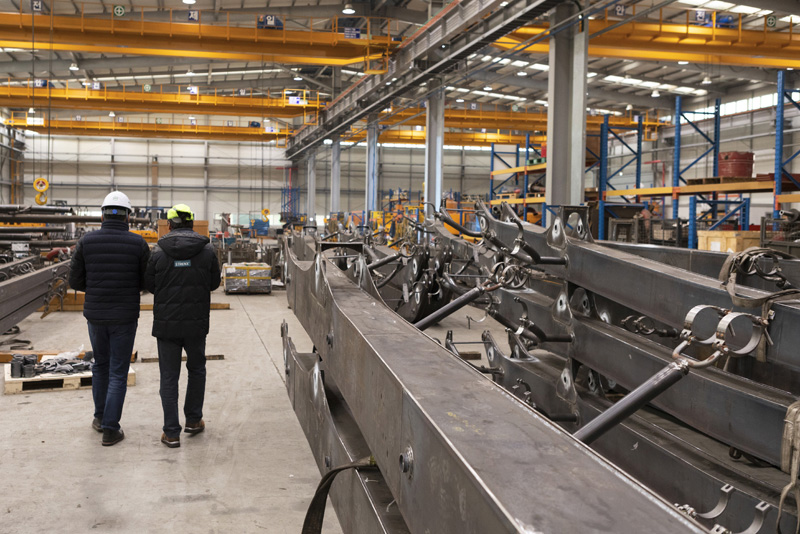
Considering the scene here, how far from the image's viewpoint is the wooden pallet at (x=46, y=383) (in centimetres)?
498

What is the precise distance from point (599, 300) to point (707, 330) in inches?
56.2

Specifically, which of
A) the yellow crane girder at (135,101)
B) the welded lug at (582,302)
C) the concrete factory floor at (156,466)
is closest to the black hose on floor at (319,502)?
the concrete factory floor at (156,466)

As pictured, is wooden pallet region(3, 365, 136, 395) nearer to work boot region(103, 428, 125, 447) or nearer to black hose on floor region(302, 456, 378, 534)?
work boot region(103, 428, 125, 447)

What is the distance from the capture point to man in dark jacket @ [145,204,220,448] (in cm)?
390

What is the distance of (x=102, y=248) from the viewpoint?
3.95 m

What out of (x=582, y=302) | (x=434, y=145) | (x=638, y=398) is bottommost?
(x=638, y=398)

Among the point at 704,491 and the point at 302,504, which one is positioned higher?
the point at 704,491

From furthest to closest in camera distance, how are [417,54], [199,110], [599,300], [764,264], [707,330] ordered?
[199,110]
[417,54]
[599,300]
[764,264]
[707,330]

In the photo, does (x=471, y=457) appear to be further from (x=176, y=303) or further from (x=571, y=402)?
(x=176, y=303)

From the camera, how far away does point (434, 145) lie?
13891 mm

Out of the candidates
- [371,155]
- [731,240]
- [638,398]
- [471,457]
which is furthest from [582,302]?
[371,155]

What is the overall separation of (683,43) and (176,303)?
9.63 metres

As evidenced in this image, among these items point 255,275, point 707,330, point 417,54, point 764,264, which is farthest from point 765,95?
point 707,330

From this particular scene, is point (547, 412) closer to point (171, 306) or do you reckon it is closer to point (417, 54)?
point (171, 306)
